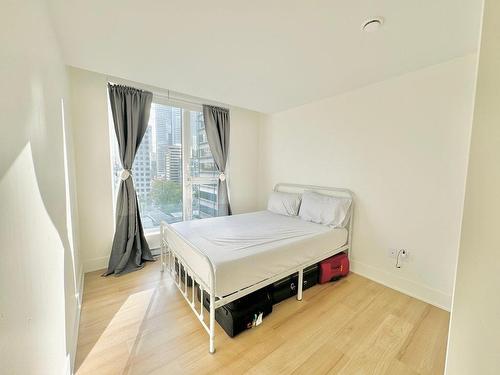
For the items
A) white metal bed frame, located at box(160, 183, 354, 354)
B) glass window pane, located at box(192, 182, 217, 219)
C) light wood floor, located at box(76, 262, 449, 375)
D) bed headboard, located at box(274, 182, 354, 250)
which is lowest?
light wood floor, located at box(76, 262, 449, 375)

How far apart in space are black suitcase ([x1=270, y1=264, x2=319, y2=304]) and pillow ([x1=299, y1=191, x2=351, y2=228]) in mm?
572

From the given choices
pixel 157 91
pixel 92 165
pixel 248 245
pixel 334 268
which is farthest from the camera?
pixel 157 91

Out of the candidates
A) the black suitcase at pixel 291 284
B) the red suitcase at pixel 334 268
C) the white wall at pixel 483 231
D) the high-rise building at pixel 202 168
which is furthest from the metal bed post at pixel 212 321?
the high-rise building at pixel 202 168

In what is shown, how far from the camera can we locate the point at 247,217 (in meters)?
2.93

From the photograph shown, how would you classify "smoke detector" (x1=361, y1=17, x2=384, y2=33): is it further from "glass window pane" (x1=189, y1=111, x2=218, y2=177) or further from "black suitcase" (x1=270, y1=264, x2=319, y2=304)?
"glass window pane" (x1=189, y1=111, x2=218, y2=177)

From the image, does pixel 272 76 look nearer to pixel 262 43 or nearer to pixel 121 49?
pixel 262 43

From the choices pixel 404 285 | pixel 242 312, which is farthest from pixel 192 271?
pixel 404 285

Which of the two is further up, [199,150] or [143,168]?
[199,150]

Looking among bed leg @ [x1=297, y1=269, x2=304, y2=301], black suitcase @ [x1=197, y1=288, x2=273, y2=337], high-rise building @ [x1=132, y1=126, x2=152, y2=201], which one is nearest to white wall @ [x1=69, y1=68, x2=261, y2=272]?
high-rise building @ [x1=132, y1=126, x2=152, y2=201]

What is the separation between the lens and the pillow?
2.48m

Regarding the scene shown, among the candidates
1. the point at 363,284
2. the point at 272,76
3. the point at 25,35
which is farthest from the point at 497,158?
the point at 363,284

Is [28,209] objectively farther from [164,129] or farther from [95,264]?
[164,129]

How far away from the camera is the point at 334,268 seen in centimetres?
235

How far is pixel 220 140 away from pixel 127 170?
142cm
